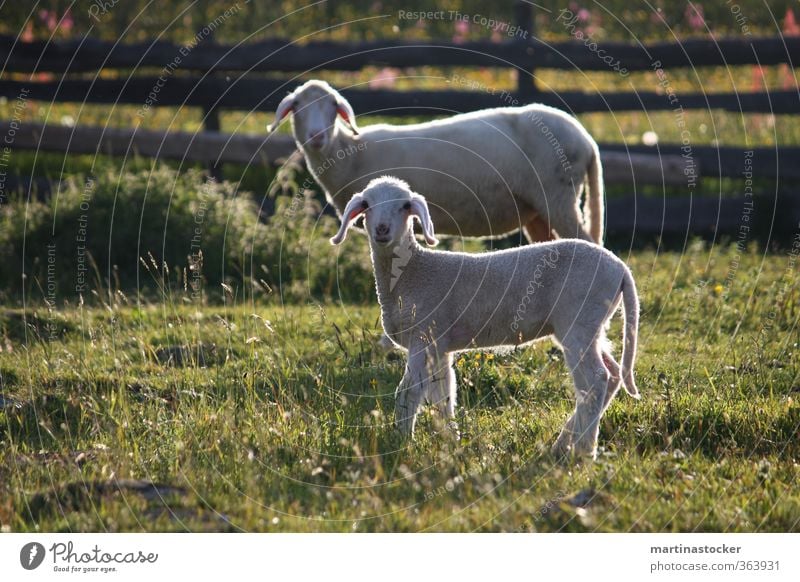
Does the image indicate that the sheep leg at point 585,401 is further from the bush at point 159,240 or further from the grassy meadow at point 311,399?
the bush at point 159,240

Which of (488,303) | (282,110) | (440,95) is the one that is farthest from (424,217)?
(440,95)

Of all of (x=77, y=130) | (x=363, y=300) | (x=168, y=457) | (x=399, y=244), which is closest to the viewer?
(x=168, y=457)

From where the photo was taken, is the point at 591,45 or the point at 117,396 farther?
the point at 591,45

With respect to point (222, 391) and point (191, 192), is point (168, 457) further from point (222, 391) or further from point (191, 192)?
point (191, 192)

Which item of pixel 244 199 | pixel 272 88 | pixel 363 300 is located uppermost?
pixel 272 88

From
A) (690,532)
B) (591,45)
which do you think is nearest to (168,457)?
(690,532)

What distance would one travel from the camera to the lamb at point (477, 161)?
8.06 metres

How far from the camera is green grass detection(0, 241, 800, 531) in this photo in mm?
4395

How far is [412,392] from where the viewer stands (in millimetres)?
5238

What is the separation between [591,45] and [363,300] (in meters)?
4.77

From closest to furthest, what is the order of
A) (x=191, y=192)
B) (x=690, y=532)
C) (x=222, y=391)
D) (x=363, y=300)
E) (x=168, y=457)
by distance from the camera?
(x=690, y=532) < (x=168, y=457) < (x=222, y=391) < (x=363, y=300) < (x=191, y=192)

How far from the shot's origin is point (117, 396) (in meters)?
5.84

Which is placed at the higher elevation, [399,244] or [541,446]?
[399,244]

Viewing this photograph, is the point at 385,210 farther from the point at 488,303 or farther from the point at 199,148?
the point at 199,148
